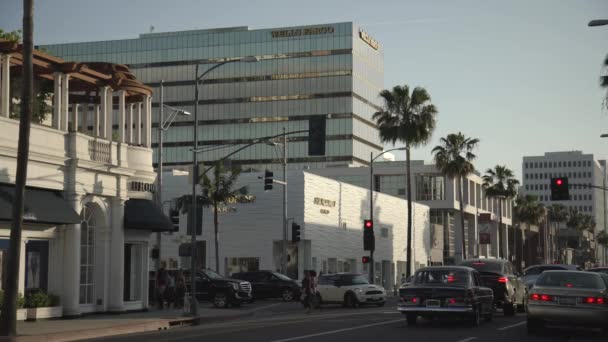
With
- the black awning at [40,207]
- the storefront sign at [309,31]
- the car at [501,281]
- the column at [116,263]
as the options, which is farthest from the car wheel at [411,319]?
the storefront sign at [309,31]

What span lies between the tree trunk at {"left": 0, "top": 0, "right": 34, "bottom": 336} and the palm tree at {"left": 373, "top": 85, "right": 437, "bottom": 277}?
45.0 meters

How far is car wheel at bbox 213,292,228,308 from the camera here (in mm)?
41312

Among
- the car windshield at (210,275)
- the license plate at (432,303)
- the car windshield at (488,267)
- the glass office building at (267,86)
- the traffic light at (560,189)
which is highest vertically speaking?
the glass office building at (267,86)

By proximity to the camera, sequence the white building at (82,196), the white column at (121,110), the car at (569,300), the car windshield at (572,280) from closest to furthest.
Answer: the car at (569,300)
the car windshield at (572,280)
the white building at (82,196)
the white column at (121,110)

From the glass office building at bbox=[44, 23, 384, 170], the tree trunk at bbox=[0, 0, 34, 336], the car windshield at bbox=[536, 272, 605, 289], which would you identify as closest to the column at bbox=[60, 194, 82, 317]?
the tree trunk at bbox=[0, 0, 34, 336]

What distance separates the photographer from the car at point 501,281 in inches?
1145

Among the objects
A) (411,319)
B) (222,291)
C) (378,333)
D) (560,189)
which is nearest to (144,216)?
(222,291)

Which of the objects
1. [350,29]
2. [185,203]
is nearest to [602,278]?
[185,203]

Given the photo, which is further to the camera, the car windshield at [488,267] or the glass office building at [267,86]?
the glass office building at [267,86]

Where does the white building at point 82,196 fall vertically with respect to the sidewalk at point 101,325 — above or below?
above

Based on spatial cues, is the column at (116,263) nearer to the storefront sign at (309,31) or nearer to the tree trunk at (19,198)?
the tree trunk at (19,198)

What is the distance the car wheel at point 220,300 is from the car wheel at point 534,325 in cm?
2184

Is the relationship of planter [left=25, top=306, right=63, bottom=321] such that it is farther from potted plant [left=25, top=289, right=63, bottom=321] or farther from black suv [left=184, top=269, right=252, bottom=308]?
black suv [left=184, top=269, right=252, bottom=308]

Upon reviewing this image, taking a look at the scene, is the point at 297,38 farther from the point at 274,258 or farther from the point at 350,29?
the point at 274,258
